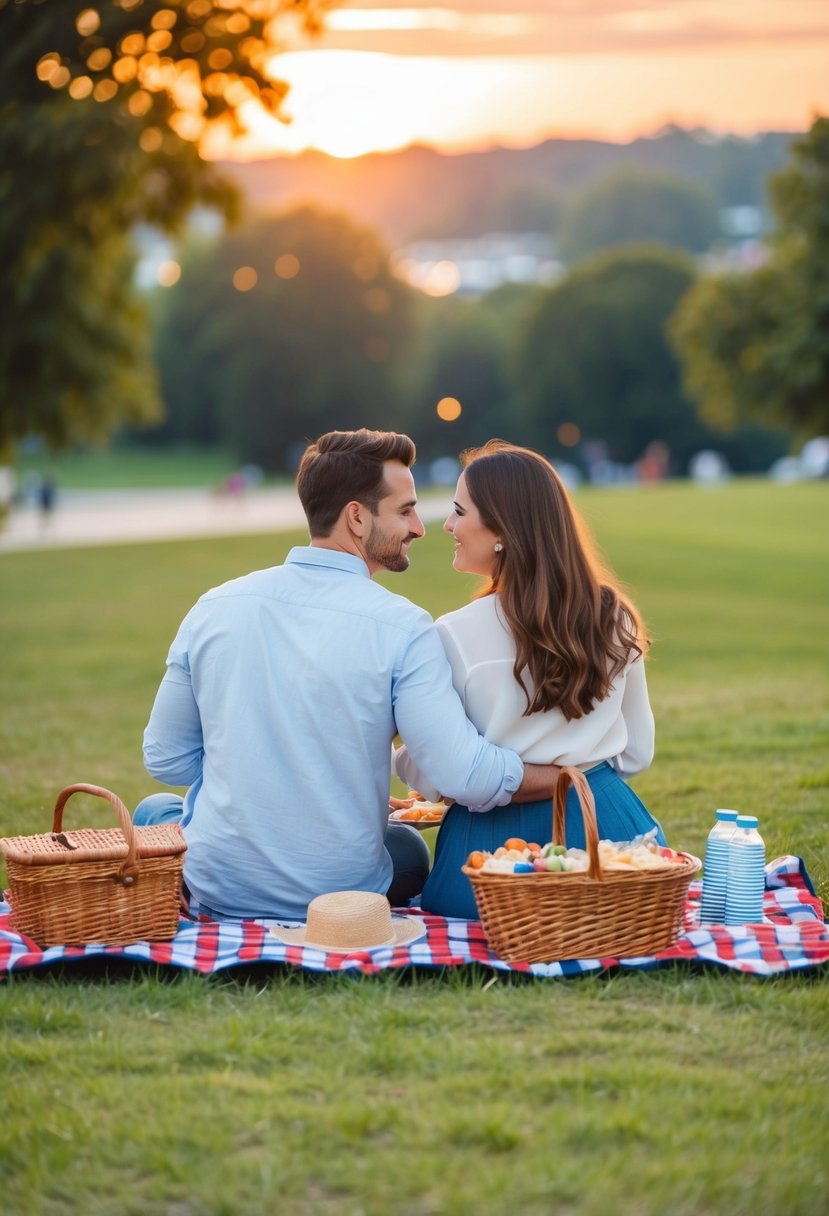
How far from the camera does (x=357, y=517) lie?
4.50 meters

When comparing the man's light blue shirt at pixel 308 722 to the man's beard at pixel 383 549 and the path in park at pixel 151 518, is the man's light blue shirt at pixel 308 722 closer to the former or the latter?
the man's beard at pixel 383 549

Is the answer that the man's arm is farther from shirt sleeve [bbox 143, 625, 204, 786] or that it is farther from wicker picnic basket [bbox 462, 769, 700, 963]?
wicker picnic basket [bbox 462, 769, 700, 963]

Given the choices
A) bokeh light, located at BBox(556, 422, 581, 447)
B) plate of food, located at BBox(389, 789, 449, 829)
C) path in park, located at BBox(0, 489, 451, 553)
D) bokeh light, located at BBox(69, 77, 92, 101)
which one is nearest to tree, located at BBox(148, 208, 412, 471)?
bokeh light, located at BBox(556, 422, 581, 447)

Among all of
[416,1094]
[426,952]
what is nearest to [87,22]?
[426,952]

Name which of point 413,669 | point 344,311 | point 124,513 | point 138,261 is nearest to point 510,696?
point 413,669

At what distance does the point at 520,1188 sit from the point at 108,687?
10.7m

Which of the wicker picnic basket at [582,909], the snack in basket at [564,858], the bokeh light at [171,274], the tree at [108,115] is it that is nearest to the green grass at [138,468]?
the bokeh light at [171,274]

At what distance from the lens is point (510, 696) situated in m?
4.47

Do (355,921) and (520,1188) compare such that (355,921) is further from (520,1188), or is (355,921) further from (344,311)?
(344,311)

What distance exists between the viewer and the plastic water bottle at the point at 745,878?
14.9 feet

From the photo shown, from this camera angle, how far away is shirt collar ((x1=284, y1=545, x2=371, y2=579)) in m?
4.48

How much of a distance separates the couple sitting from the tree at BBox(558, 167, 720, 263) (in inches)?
5317

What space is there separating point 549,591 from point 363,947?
116cm

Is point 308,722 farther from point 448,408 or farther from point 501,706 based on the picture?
point 448,408
